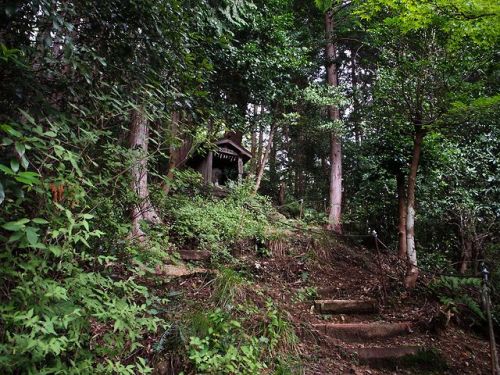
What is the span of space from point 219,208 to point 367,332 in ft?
12.4

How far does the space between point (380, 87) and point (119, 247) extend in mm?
5244

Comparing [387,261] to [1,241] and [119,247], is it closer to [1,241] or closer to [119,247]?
[119,247]

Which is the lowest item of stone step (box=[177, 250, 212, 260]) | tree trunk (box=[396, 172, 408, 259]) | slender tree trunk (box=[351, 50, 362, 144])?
stone step (box=[177, 250, 212, 260])

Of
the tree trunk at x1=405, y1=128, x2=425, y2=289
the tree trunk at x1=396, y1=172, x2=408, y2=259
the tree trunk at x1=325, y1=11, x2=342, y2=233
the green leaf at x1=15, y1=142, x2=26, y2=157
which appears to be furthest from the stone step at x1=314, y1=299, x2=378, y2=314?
the tree trunk at x1=325, y1=11, x2=342, y2=233

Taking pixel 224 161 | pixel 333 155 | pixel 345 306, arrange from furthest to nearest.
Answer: pixel 224 161
pixel 333 155
pixel 345 306

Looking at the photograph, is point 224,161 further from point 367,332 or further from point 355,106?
point 367,332

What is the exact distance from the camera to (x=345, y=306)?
4.90 metres

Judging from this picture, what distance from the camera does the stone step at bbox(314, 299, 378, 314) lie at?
4852 millimetres

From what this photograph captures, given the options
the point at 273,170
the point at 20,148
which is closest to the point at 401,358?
the point at 20,148

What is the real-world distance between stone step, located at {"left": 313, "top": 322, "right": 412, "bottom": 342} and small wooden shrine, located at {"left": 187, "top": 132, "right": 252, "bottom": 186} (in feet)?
21.7

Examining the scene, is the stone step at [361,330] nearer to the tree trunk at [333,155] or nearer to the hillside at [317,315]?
the hillside at [317,315]

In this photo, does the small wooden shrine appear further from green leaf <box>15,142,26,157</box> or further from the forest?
green leaf <box>15,142,26,157</box>

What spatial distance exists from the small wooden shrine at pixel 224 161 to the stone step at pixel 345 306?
6.07 metres

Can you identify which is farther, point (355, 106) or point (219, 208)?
point (355, 106)
